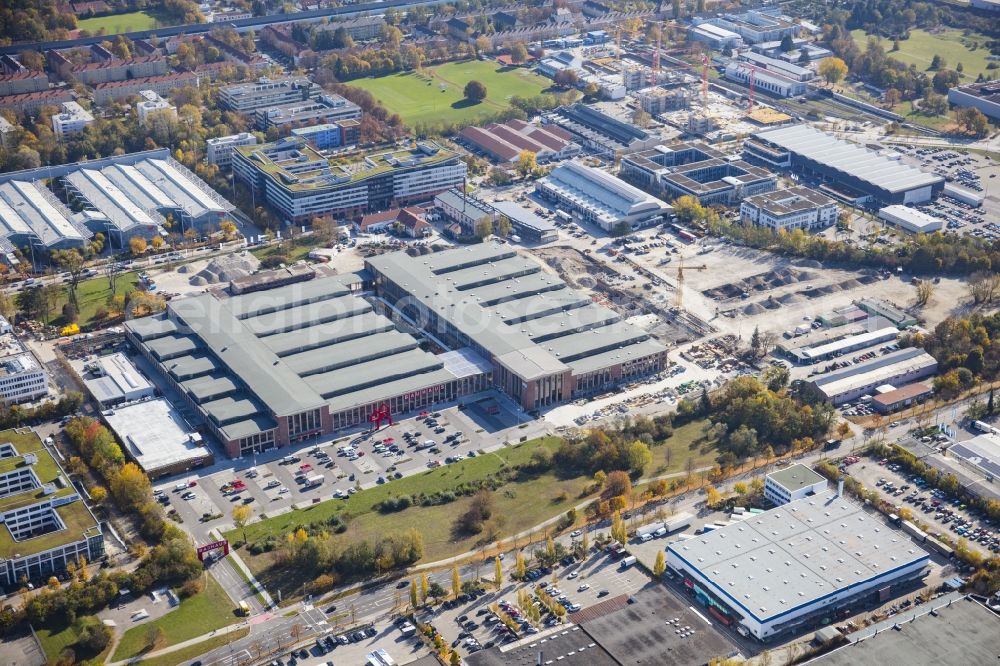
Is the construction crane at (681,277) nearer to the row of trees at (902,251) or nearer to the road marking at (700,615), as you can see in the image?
the row of trees at (902,251)

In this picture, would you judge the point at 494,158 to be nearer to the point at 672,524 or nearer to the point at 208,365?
the point at 208,365

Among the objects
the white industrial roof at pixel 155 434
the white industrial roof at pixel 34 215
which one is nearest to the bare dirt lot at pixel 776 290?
the white industrial roof at pixel 155 434

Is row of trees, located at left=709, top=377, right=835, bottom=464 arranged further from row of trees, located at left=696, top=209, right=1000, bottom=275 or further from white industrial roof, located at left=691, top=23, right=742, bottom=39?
white industrial roof, located at left=691, top=23, right=742, bottom=39

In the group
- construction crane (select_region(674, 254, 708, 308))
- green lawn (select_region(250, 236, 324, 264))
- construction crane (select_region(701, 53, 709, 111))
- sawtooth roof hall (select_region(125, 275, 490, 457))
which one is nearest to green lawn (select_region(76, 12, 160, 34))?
green lawn (select_region(250, 236, 324, 264))

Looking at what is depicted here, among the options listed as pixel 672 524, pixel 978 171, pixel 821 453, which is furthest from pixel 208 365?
pixel 978 171

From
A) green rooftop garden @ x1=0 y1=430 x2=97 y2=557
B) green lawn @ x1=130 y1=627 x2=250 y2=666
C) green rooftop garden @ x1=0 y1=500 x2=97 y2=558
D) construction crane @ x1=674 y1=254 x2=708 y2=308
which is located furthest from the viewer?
construction crane @ x1=674 y1=254 x2=708 y2=308
